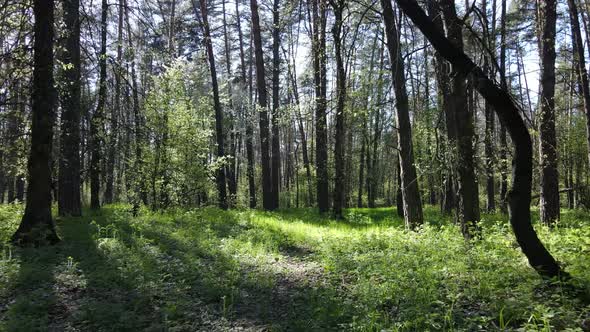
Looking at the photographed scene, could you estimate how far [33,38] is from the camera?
800 centimetres

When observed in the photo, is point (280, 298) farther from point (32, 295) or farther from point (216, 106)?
point (216, 106)

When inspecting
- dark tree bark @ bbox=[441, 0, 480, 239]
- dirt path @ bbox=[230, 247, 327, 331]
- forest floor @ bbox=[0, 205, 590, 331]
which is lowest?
dirt path @ bbox=[230, 247, 327, 331]

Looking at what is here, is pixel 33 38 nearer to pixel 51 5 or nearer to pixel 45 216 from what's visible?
pixel 51 5

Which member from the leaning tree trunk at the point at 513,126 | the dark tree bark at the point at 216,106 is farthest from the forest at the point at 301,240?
the dark tree bark at the point at 216,106

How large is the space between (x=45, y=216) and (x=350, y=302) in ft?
19.3

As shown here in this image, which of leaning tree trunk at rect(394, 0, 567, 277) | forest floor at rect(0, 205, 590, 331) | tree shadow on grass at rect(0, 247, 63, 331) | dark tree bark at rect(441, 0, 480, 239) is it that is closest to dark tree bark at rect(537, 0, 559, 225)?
forest floor at rect(0, 205, 590, 331)

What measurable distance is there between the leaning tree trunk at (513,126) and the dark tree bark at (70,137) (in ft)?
27.2

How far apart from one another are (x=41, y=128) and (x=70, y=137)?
152 inches

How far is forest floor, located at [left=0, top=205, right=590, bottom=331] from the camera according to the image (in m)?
4.04

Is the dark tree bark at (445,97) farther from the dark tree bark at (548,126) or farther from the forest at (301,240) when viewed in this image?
the dark tree bark at (548,126)

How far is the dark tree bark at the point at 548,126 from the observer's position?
8797 mm

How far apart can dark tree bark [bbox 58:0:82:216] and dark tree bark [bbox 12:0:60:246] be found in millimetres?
2008

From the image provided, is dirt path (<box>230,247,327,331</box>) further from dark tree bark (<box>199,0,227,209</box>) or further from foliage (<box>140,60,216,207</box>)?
dark tree bark (<box>199,0,227,209</box>)

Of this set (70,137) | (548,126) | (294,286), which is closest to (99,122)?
(70,137)
